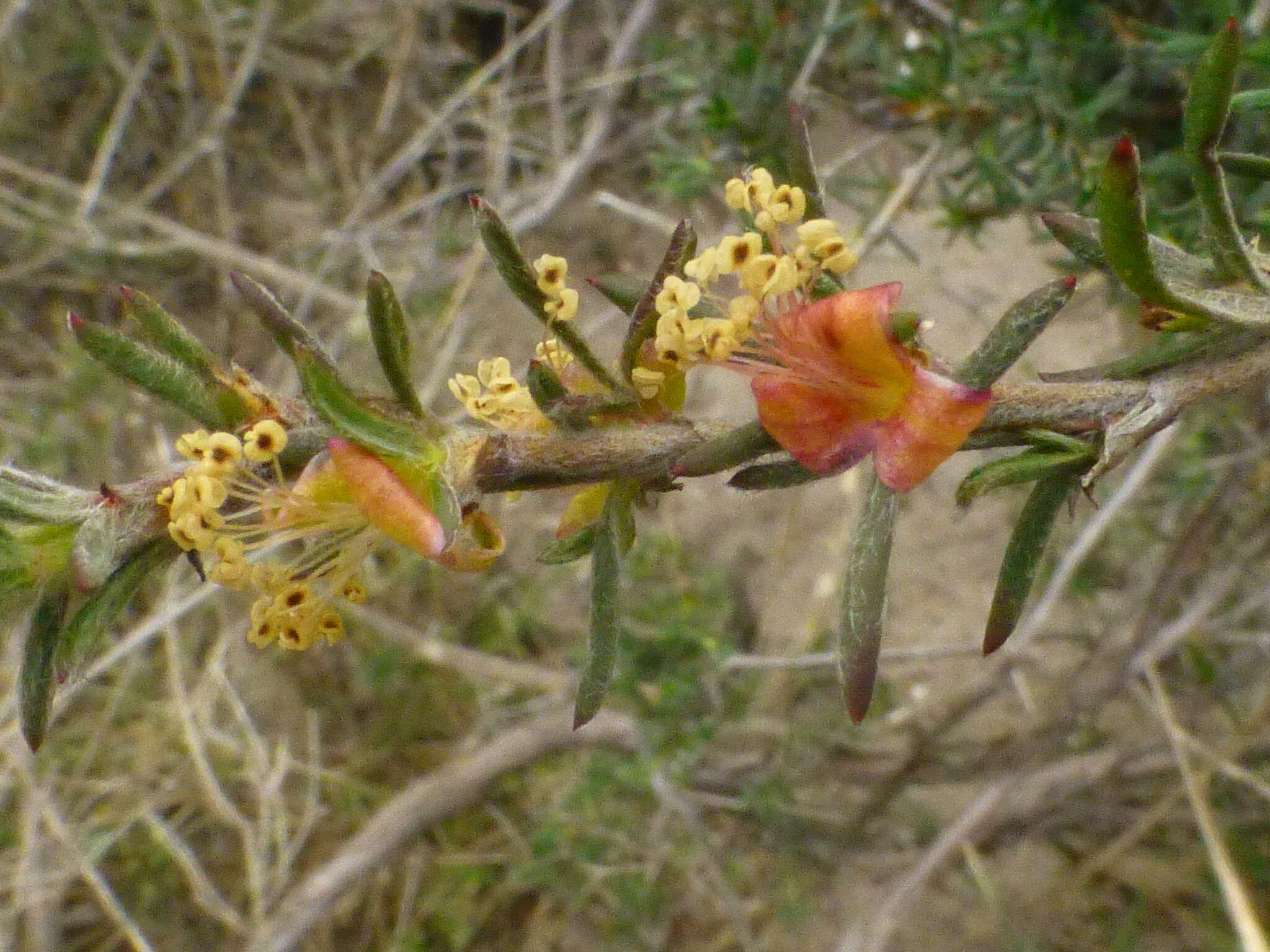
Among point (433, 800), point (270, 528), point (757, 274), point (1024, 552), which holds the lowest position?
point (433, 800)

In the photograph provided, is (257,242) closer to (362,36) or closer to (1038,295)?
(362,36)

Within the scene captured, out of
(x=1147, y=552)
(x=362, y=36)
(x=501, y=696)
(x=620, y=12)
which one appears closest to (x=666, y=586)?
(x=501, y=696)

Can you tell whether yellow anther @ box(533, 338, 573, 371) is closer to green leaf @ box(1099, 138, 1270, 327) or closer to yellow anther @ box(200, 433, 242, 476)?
yellow anther @ box(200, 433, 242, 476)

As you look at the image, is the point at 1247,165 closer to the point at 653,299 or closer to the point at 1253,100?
the point at 1253,100

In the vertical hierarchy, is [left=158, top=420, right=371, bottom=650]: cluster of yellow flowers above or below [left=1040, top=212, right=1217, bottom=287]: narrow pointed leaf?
below

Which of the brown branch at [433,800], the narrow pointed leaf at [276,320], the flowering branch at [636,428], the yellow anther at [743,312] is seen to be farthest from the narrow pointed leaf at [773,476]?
the brown branch at [433,800]

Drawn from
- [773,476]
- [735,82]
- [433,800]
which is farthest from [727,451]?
[433,800]

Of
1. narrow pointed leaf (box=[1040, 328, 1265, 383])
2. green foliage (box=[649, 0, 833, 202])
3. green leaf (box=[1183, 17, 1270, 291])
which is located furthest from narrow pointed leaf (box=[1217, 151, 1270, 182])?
green foliage (box=[649, 0, 833, 202])
